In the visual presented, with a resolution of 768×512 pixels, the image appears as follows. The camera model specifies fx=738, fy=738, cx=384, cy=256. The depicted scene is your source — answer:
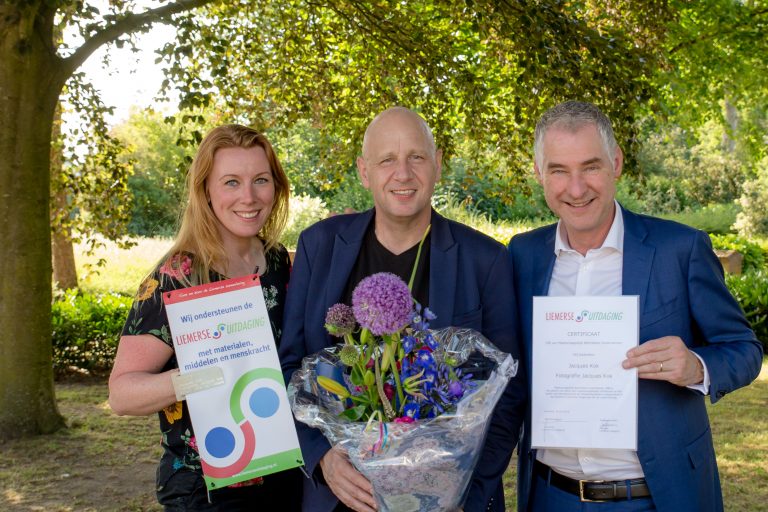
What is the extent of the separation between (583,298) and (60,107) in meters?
8.26

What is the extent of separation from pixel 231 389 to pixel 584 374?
120cm

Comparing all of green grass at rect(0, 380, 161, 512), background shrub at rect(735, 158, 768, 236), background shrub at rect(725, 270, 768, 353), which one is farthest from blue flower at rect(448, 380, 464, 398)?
background shrub at rect(735, 158, 768, 236)

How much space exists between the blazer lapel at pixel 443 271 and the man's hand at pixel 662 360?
24.7 inches

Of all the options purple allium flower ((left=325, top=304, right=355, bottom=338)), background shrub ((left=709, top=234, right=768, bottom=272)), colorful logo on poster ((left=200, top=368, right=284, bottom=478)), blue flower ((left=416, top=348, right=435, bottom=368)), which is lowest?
background shrub ((left=709, top=234, right=768, bottom=272))

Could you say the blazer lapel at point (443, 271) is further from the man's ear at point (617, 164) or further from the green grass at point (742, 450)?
the green grass at point (742, 450)

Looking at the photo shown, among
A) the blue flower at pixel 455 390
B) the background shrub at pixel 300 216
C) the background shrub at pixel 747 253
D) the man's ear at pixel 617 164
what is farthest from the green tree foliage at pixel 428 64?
the background shrub at pixel 300 216

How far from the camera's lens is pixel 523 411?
266 cm

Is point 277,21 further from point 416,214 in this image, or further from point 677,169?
point 677,169

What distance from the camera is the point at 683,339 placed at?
2.51 metres

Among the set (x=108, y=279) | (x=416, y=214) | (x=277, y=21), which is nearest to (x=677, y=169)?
(x=108, y=279)

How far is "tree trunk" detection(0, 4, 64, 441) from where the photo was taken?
661cm

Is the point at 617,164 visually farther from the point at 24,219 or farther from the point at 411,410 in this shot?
the point at 24,219

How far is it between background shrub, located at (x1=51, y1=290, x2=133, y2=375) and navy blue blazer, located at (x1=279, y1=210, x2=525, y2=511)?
809cm

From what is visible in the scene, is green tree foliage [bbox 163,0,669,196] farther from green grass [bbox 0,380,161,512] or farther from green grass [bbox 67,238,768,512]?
green grass [bbox 0,380,161,512]
